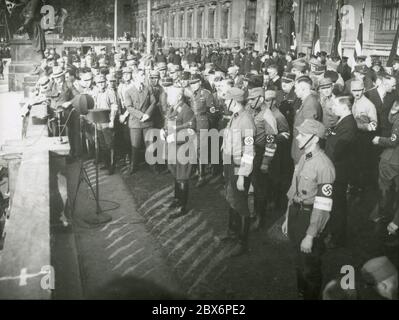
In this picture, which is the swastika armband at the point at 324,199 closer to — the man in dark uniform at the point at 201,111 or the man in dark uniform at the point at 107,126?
the man in dark uniform at the point at 201,111

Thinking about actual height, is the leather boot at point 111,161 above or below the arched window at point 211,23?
below

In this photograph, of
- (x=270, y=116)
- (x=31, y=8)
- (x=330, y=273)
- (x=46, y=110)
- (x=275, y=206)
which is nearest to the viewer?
(x=330, y=273)

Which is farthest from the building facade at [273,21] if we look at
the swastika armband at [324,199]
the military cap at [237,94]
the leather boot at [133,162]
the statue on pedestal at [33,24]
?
the swastika armband at [324,199]

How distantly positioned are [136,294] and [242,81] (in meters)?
6.83

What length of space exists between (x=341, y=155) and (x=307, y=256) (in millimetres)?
1965

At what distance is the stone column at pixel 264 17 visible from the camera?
29859 millimetres

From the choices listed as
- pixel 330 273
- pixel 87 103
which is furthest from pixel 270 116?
pixel 87 103

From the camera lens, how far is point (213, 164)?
993 centimetres

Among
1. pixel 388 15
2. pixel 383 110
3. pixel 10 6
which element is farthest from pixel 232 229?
pixel 388 15

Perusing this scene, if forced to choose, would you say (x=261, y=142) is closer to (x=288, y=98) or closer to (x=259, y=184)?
(x=259, y=184)

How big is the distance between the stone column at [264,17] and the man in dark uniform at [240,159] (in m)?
25.2
